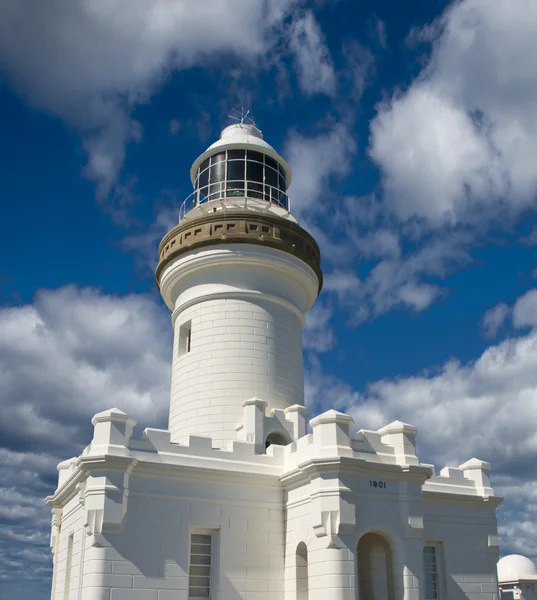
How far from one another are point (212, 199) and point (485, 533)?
1498cm

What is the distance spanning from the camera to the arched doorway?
17625mm

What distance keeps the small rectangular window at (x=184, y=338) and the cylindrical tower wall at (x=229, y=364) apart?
36 mm

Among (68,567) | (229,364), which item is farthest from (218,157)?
(68,567)

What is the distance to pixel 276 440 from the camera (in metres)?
21.2

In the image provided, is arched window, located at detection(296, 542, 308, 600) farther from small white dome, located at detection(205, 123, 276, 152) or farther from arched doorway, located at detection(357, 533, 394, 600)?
small white dome, located at detection(205, 123, 276, 152)

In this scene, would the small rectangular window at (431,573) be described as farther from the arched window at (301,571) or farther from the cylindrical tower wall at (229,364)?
the cylindrical tower wall at (229,364)

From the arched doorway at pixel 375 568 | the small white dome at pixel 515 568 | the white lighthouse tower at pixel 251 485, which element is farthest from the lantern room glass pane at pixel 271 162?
the small white dome at pixel 515 568

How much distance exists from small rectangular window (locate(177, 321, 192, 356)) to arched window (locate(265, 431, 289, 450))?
474 centimetres

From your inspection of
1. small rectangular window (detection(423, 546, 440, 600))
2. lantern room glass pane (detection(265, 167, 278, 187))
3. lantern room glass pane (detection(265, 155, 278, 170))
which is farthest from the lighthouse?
small rectangular window (detection(423, 546, 440, 600))

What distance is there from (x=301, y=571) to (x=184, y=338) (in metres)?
9.38

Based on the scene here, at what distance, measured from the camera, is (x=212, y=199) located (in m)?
25.6

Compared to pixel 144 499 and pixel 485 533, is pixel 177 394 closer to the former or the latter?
pixel 144 499

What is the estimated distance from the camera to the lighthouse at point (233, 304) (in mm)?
22188

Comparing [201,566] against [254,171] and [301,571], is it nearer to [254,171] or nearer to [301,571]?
[301,571]
